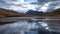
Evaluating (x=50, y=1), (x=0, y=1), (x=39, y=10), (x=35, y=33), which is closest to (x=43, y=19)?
(x=39, y=10)

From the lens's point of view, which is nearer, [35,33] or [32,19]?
[35,33]

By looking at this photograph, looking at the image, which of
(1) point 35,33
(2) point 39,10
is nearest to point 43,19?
(2) point 39,10

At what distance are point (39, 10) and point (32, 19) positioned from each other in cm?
19

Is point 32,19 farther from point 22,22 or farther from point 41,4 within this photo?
point 41,4

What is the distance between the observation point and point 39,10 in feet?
6.50

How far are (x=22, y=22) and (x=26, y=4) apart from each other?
1.03 ft

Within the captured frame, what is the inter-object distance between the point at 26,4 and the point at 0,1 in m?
0.45

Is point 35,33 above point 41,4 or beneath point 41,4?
beneath

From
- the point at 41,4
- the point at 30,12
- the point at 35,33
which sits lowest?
the point at 35,33

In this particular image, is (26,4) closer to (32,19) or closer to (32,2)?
(32,2)

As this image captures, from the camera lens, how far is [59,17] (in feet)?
6.51

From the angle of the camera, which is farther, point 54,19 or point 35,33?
point 54,19

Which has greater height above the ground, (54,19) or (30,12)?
(30,12)

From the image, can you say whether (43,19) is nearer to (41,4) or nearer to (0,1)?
(41,4)
